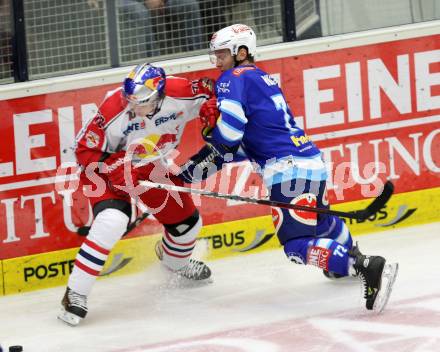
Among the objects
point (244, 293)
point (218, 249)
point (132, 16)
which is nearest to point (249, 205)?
point (218, 249)

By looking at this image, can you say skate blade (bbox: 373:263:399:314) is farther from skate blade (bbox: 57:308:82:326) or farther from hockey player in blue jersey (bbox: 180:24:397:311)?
skate blade (bbox: 57:308:82:326)

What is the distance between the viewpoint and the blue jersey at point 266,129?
481 centimetres

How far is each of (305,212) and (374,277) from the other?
417 mm

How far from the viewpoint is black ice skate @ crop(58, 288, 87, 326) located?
16.2 feet

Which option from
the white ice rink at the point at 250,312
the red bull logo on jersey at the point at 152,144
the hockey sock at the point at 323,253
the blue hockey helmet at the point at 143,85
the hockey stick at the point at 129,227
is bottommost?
the white ice rink at the point at 250,312

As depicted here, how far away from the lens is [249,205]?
5.96 m

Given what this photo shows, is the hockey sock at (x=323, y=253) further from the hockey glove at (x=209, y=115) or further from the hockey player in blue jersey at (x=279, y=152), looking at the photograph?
the hockey glove at (x=209, y=115)

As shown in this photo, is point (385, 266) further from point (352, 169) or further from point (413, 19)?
point (413, 19)

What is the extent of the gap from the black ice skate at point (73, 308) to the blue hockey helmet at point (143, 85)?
0.87m

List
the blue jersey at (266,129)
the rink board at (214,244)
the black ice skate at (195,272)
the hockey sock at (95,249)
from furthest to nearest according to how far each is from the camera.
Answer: the rink board at (214,244) → the black ice skate at (195,272) → the hockey sock at (95,249) → the blue jersey at (266,129)

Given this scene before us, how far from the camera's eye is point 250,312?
16.3 ft

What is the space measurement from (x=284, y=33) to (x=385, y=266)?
1704mm

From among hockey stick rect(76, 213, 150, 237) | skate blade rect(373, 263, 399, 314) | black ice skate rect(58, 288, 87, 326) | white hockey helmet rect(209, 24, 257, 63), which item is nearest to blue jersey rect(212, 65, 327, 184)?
white hockey helmet rect(209, 24, 257, 63)

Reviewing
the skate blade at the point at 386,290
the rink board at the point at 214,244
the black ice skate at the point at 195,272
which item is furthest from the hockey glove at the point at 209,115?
the rink board at the point at 214,244
